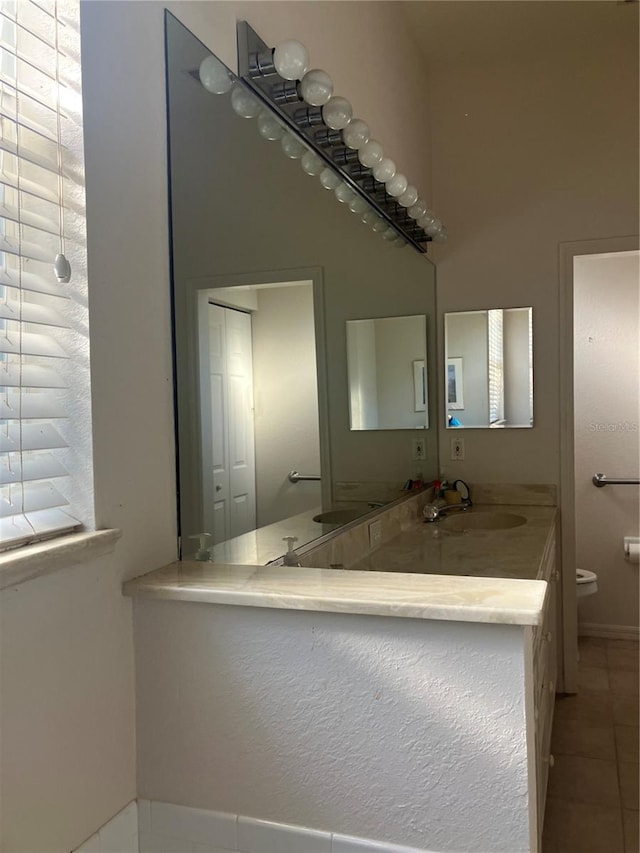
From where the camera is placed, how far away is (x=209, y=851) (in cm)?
117

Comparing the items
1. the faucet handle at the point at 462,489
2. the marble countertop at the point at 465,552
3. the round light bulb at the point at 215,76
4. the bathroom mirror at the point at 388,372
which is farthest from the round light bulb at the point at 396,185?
the faucet handle at the point at 462,489

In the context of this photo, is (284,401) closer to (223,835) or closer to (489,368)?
(223,835)

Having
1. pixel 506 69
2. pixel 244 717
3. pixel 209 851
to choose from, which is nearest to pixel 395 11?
pixel 506 69

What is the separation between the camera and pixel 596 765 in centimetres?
238

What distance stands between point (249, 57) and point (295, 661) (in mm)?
1241

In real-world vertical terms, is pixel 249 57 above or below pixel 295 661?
above

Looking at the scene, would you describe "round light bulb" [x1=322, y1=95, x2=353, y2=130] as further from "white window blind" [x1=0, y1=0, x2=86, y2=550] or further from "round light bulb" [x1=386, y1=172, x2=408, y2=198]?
"white window blind" [x1=0, y1=0, x2=86, y2=550]

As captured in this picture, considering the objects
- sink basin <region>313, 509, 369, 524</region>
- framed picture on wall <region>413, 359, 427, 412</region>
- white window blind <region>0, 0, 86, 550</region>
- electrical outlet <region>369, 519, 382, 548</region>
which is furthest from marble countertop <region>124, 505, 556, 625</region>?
framed picture on wall <region>413, 359, 427, 412</region>

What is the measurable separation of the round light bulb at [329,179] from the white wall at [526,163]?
118cm

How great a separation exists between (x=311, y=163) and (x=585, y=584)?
2568mm

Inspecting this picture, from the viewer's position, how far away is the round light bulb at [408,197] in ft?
7.55

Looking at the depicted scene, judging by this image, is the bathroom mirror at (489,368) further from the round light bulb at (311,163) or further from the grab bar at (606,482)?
the round light bulb at (311,163)

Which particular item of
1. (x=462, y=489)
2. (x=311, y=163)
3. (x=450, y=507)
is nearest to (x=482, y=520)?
(x=450, y=507)

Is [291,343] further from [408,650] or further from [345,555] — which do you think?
[408,650]
